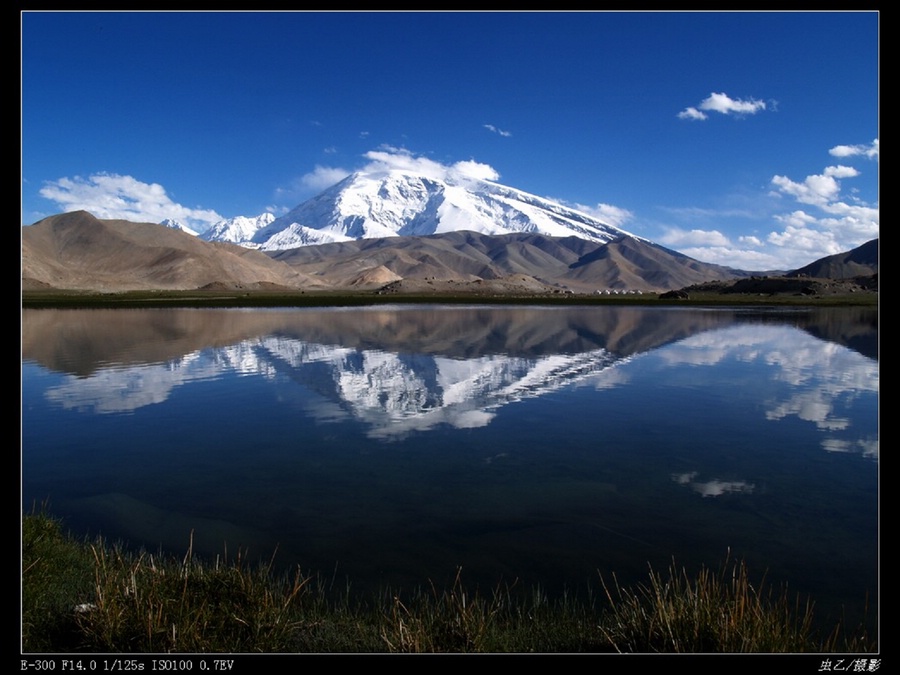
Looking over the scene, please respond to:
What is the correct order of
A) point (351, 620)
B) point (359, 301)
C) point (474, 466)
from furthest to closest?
point (359, 301) < point (474, 466) < point (351, 620)

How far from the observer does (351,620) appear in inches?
296

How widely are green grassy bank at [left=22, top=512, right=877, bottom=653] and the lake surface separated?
1023mm

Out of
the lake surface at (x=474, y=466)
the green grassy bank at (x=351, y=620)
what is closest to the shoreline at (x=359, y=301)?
the lake surface at (x=474, y=466)

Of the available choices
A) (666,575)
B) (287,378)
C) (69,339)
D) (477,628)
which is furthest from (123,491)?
(69,339)

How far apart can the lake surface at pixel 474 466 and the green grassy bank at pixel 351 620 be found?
1.02m

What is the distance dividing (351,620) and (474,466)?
785 cm

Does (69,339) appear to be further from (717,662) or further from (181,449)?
(717,662)

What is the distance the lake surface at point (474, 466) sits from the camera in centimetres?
1015

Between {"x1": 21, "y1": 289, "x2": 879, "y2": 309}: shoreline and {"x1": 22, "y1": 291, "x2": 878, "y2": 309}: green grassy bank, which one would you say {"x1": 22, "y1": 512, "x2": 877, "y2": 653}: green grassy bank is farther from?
{"x1": 22, "y1": 291, "x2": 878, "y2": 309}: green grassy bank

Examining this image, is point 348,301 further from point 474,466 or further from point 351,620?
point 351,620

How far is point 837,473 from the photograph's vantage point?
47.7 ft

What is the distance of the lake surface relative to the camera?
33.3 feet

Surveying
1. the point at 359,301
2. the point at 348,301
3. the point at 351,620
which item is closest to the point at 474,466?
the point at 351,620
